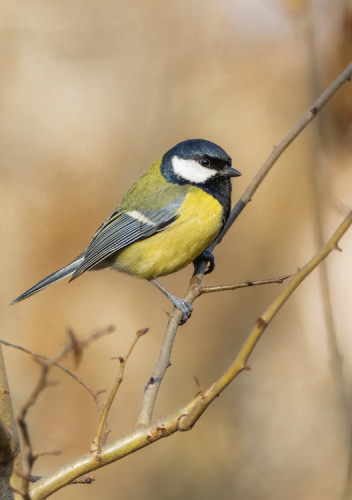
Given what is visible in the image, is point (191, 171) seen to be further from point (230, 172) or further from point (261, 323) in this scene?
point (261, 323)

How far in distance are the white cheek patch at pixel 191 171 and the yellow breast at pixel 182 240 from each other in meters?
0.06

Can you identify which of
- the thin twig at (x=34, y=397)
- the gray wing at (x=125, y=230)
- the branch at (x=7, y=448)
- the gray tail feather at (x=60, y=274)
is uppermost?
the thin twig at (x=34, y=397)

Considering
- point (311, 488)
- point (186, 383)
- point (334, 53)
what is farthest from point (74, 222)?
point (311, 488)

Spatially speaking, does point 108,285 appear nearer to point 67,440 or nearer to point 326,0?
point 67,440

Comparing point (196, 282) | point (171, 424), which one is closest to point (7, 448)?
point (171, 424)

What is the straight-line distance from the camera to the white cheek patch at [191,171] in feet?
9.12

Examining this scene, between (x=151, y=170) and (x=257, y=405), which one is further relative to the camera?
(x=257, y=405)

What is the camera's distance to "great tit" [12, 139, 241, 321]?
2.66 meters

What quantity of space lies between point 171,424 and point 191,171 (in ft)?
5.73

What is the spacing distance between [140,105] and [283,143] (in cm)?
166

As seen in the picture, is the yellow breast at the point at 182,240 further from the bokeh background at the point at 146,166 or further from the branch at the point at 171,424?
the branch at the point at 171,424

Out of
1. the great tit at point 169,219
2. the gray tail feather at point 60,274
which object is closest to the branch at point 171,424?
the great tit at point 169,219

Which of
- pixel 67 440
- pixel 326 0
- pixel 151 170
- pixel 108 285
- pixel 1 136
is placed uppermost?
pixel 326 0

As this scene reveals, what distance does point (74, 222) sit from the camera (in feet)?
11.0
